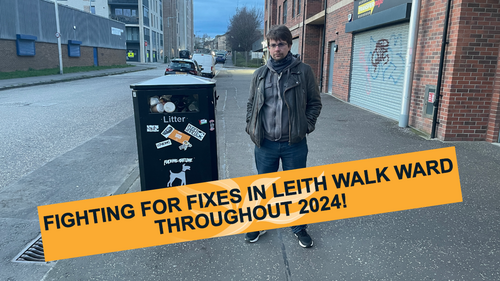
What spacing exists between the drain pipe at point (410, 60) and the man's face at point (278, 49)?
19.7 feet

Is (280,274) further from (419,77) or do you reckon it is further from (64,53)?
(64,53)

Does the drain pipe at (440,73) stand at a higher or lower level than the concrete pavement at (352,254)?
higher

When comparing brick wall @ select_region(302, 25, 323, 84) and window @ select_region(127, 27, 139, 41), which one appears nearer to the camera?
brick wall @ select_region(302, 25, 323, 84)

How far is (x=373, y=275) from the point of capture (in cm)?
279

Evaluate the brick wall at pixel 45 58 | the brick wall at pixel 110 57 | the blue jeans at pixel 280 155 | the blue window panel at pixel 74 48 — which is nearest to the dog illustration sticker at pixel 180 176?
the blue jeans at pixel 280 155

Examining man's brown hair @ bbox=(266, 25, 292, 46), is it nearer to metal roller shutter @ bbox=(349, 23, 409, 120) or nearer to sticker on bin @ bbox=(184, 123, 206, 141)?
sticker on bin @ bbox=(184, 123, 206, 141)

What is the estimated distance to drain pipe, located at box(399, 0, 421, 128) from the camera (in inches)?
307

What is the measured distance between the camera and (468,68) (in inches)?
265

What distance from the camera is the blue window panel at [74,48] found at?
3278 centimetres

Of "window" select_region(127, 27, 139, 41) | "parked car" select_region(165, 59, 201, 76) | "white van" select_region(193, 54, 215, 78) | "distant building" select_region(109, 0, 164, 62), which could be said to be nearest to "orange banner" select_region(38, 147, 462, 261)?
"parked car" select_region(165, 59, 201, 76)

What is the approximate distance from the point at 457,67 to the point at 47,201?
7096mm

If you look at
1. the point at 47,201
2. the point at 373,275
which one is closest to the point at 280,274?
the point at 373,275

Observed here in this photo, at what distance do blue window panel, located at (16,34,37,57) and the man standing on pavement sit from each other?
27968 millimetres

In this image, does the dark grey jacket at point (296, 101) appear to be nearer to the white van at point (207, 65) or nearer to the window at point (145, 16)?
the white van at point (207, 65)
